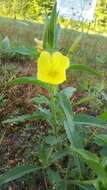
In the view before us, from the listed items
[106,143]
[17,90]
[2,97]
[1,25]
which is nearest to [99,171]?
[106,143]

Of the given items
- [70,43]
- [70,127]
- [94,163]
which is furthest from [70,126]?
[70,43]

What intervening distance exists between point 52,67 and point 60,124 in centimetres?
50

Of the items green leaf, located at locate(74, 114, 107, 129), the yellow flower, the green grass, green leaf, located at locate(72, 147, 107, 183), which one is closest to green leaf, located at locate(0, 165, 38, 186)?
green leaf, located at locate(74, 114, 107, 129)

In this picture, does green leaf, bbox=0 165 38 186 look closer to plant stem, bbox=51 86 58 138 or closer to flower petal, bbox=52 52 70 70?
plant stem, bbox=51 86 58 138

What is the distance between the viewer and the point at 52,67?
5.75ft

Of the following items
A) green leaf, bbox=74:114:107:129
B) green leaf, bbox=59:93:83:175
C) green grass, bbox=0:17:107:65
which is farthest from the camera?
green grass, bbox=0:17:107:65

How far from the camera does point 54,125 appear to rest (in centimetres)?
209

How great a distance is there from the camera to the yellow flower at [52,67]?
1719 millimetres

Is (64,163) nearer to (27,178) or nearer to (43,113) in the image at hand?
(27,178)

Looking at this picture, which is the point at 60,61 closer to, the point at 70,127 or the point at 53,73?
the point at 53,73

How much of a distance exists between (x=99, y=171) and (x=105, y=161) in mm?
159

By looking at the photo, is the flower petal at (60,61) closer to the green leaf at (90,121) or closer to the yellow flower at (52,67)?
the yellow flower at (52,67)

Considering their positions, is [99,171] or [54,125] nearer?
[99,171]

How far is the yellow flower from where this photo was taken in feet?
5.64
